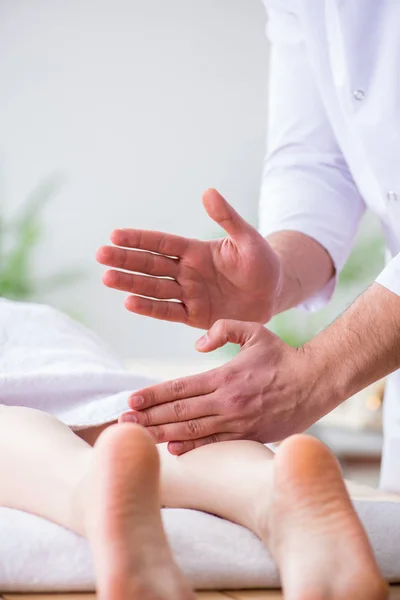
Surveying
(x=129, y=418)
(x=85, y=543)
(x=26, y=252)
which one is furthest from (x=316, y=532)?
(x=26, y=252)

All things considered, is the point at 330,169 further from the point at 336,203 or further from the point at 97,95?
the point at 97,95

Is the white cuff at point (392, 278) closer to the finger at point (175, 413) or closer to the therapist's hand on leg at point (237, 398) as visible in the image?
the therapist's hand on leg at point (237, 398)

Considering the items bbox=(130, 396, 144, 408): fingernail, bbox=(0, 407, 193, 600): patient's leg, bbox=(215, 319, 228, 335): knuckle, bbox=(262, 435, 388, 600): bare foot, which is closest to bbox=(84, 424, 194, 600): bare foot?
bbox=(0, 407, 193, 600): patient's leg

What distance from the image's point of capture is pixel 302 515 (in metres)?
0.79

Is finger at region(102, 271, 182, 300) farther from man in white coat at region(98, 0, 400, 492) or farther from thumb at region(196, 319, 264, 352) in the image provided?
thumb at region(196, 319, 264, 352)

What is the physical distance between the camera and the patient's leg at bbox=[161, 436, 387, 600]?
2.40 feet

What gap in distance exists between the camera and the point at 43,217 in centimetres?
382

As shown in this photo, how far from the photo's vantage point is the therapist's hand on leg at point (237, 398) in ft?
3.49

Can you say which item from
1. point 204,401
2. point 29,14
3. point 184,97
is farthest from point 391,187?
point 29,14

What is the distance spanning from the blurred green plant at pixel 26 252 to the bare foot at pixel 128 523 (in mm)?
3070

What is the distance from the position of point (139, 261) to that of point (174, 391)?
0.34 meters

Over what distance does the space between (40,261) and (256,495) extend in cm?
308

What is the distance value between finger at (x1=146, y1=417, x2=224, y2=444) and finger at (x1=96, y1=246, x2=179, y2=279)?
353 mm

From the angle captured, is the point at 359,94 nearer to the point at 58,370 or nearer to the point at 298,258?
the point at 298,258
